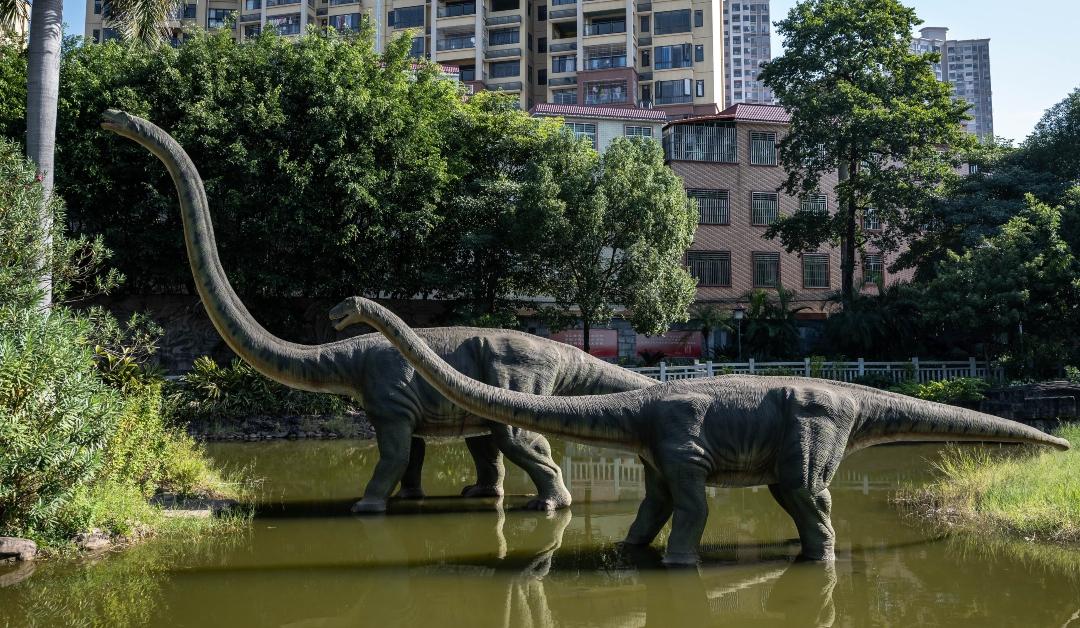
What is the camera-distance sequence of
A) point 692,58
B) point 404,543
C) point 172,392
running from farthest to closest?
point 692,58 < point 172,392 < point 404,543

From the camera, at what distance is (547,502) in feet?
31.6

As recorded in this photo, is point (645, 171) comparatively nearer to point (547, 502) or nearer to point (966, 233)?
point (966, 233)

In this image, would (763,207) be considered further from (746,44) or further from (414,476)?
→ (746,44)

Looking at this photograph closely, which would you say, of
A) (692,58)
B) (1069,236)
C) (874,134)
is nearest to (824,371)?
(1069,236)

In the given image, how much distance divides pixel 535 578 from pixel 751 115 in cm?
3083

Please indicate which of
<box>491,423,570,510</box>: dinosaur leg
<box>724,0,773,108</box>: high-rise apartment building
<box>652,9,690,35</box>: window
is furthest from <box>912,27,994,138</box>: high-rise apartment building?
<box>491,423,570,510</box>: dinosaur leg

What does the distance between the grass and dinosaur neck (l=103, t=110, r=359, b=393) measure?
6.51 m

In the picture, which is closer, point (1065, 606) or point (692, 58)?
point (1065, 606)

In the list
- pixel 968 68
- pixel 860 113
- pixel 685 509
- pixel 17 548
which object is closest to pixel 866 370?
pixel 860 113

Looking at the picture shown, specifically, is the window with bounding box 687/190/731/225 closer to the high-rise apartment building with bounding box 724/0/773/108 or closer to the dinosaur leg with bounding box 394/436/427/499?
the dinosaur leg with bounding box 394/436/427/499

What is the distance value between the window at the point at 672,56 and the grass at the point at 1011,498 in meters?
44.5

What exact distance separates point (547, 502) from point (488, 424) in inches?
42.0

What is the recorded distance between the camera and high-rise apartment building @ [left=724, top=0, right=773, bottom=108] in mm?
138500

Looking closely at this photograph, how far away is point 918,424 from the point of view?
7.41 meters
